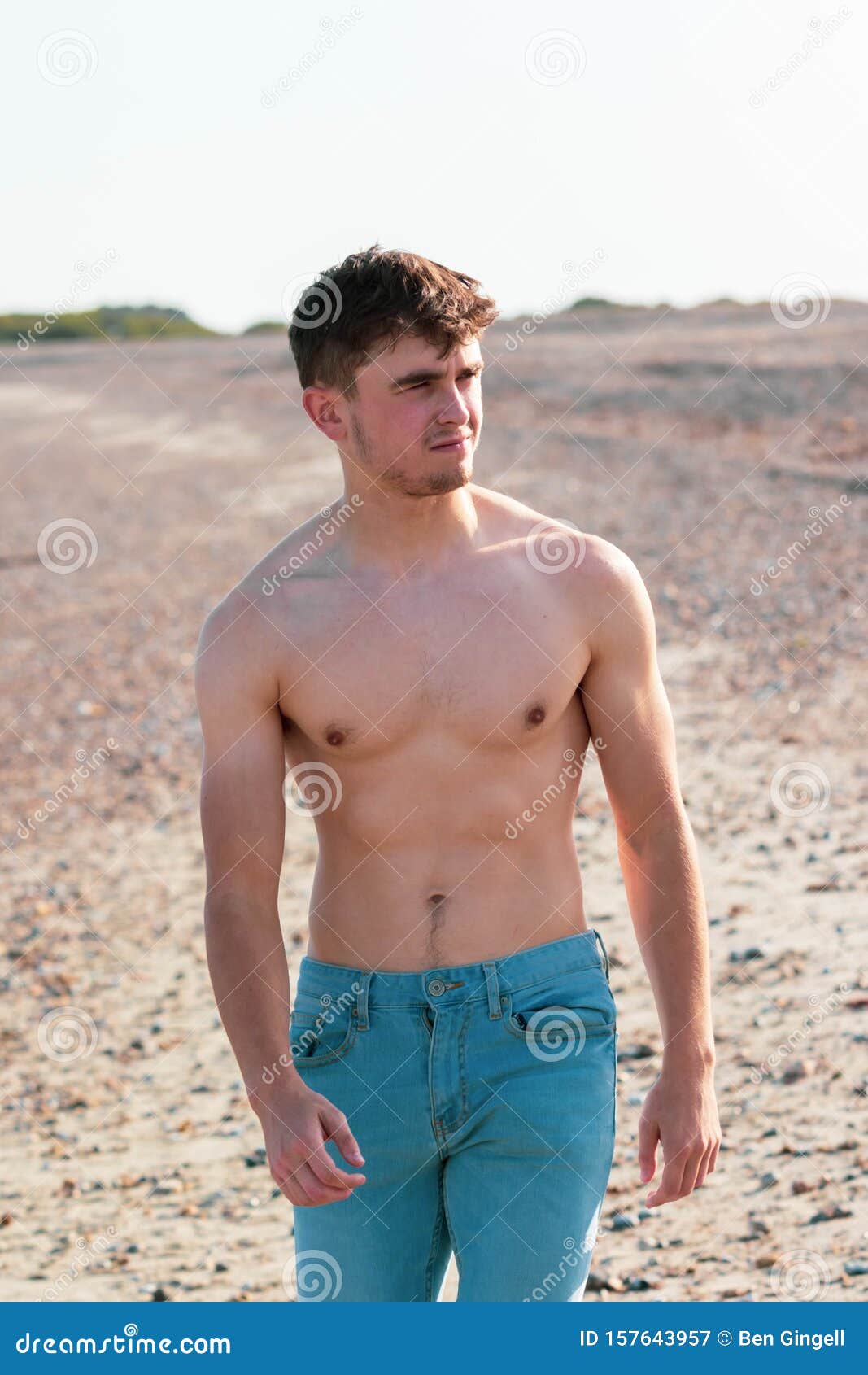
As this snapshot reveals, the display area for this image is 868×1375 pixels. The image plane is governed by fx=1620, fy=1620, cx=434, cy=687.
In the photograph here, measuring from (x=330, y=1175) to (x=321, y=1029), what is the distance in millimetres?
343

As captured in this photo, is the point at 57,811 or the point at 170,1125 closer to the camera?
the point at 170,1125

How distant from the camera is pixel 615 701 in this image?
2.99 m

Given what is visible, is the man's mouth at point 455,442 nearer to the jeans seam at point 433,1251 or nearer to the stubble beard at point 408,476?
the stubble beard at point 408,476

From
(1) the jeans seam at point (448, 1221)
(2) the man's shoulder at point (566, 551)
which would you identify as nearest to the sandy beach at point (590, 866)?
(1) the jeans seam at point (448, 1221)

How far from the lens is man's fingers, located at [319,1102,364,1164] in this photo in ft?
8.69

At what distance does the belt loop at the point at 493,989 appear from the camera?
2838 millimetres

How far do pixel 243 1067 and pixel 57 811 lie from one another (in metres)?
7.50

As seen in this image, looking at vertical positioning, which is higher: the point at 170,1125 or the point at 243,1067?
the point at 243,1067

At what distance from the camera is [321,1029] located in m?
2.93

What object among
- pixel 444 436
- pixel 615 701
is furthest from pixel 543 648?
pixel 444 436

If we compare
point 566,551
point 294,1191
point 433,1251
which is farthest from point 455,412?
point 433,1251

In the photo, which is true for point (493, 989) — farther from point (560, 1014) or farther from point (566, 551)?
point (566, 551)

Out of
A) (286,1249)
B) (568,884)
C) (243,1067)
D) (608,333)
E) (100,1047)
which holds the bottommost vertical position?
(286,1249)

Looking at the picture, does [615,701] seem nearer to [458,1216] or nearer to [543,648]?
[543,648]
